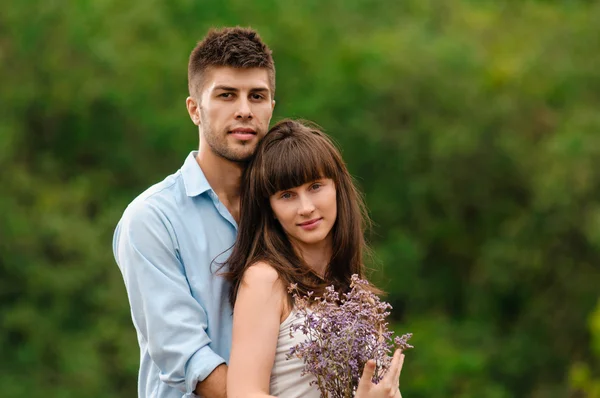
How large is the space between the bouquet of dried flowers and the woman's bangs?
1.61 ft

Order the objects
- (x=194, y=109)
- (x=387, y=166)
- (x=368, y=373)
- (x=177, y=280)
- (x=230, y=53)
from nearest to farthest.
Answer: (x=368, y=373) < (x=177, y=280) < (x=230, y=53) < (x=194, y=109) < (x=387, y=166)

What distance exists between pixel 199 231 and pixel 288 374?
54 centimetres

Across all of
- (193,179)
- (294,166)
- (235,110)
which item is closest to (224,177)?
(193,179)

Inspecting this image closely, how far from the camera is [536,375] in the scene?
66.5 ft

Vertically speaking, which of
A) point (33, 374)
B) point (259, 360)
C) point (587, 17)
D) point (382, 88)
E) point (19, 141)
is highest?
point (587, 17)

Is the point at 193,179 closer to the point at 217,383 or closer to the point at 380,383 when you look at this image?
the point at 217,383

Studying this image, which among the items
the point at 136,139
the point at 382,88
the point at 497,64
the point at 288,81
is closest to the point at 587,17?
the point at 497,64

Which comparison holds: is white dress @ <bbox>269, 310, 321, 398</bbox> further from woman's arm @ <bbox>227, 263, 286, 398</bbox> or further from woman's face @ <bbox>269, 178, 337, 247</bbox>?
woman's face @ <bbox>269, 178, 337, 247</bbox>

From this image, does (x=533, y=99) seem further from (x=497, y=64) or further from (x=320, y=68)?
(x=320, y=68)

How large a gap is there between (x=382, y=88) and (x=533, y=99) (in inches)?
103

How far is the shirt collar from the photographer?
387cm

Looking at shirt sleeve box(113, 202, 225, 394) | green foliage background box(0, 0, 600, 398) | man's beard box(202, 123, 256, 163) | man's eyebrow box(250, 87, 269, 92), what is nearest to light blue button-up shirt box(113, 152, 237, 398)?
shirt sleeve box(113, 202, 225, 394)

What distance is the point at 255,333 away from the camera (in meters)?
3.53

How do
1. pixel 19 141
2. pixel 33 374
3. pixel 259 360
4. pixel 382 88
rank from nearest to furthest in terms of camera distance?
pixel 259 360
pixel 33 374
pixel 19 141
pixel 382 88
